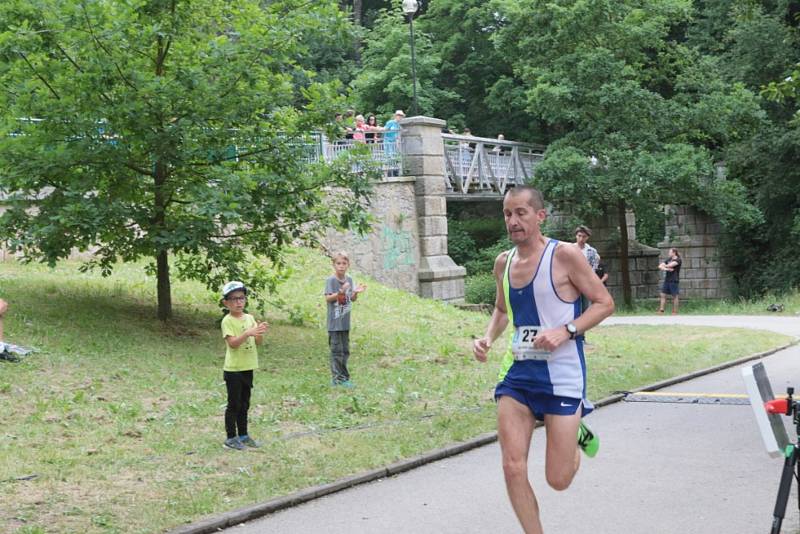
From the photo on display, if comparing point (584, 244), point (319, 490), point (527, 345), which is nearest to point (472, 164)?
point (584, 244)

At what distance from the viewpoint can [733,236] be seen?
40.6 metres

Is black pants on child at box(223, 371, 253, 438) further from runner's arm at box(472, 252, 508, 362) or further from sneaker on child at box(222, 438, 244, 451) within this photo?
runner's arm at box(472, 252, 508, 362)

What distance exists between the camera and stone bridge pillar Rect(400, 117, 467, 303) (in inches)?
1058

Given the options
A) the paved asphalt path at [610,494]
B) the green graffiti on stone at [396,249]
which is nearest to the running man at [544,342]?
the paved asphalt path at [610,494]

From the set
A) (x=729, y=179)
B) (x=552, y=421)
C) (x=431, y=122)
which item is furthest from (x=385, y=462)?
(x=729, y=179)

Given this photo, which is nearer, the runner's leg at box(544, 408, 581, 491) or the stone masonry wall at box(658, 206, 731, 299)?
the runner's leg at box(544, 408, 581, 491)

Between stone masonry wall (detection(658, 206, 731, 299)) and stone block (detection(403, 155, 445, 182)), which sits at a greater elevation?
stone block (detection(403, 155, 445, 182))

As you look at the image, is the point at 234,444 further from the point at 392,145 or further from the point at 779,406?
the point at 392,145

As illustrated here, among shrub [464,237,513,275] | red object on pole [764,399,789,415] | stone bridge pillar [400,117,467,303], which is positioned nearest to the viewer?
red object on pole [764,399,789,415]

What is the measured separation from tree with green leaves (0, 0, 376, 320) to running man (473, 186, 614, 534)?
9.11 metres

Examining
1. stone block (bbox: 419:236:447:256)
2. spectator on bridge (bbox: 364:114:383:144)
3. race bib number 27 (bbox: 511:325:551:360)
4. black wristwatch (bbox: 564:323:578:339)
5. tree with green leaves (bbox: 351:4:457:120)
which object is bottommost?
race bib number 27 (bbox: 511:325:551:360)

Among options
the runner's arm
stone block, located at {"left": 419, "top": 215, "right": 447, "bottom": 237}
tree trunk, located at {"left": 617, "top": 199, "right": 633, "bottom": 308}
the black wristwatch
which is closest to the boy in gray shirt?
the runner's arm

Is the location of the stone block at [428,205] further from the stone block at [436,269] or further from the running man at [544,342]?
the running man at [544,342]

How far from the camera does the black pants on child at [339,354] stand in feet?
42.8
